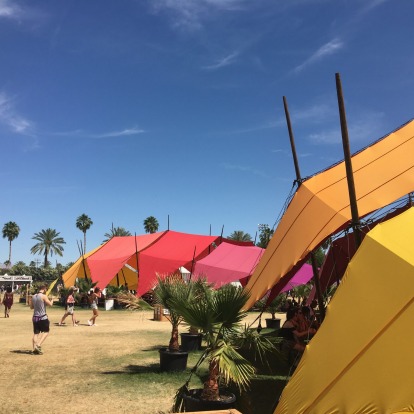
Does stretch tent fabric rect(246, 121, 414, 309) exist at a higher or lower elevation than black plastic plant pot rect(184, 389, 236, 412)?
higher

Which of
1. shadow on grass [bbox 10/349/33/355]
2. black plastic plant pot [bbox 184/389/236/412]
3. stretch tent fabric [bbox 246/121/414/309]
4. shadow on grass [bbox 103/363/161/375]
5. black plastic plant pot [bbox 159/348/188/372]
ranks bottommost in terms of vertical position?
shadow on grass [bbox 10/349/33/355]

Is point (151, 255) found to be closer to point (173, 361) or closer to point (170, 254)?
point (170, 254)

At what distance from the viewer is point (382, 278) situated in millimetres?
3773

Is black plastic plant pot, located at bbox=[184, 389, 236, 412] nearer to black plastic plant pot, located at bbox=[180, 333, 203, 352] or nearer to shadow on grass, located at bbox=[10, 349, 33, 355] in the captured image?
black plastic plant pot, located at bbox=[180, 333, 203, 352]

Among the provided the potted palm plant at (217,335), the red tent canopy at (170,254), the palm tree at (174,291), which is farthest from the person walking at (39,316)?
the red tent canopy at (170,254)

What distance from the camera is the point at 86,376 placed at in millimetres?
9047

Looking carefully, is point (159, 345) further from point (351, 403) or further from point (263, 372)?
point (351, 403)

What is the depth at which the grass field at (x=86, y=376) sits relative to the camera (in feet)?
23.1

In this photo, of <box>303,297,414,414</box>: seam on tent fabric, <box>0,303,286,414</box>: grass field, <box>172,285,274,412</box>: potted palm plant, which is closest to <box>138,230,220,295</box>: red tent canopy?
<box>0,303,286,414</box>: grass field

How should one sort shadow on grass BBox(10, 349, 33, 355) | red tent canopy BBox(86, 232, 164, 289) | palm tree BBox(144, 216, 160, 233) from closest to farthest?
1. shadow on grass BBox(10, 349, 33, 355)
2. red tent canopy BBox(86, 232, 164, 289)
3. palm tree BBox(144, 216, 160, 233)

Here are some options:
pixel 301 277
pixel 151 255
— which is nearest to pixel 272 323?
pixel 301 277

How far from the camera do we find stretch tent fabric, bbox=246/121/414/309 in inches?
281

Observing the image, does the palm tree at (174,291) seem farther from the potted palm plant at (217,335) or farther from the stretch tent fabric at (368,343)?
the stretch tent fabric at (368,343)

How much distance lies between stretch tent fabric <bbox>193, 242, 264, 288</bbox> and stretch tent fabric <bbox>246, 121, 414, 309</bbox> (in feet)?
28.3
